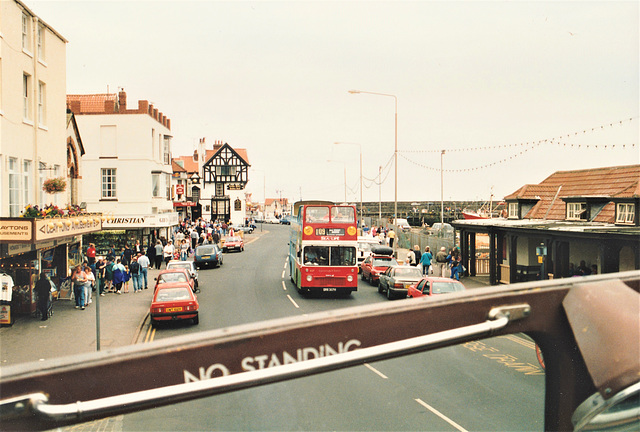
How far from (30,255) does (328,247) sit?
1143 cm

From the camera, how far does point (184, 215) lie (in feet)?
275

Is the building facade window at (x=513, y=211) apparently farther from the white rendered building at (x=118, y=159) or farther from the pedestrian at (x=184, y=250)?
the white rendered building at (x=118, y=159)

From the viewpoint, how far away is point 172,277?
68.2 feet

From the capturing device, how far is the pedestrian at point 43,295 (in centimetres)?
1824

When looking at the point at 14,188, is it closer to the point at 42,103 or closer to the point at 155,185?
the point at 42,103

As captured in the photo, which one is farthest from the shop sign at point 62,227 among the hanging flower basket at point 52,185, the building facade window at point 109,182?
the building facade window at point 109,182

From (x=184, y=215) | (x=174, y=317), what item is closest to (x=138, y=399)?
(x=174, y=317)

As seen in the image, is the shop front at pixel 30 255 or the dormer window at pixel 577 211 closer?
the shop front at pixel 30 255

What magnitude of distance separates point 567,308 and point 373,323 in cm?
86

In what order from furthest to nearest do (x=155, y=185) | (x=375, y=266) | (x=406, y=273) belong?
(x=155, y=185), (x=375, y=266), (x=406, y=273)

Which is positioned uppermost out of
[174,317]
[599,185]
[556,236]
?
[599,185]

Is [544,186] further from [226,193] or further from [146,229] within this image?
[226,193]

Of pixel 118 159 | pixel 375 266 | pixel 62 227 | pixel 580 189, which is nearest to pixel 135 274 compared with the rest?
pixel 62 227

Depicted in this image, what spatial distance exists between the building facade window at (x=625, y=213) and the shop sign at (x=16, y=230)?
68.0 feet
